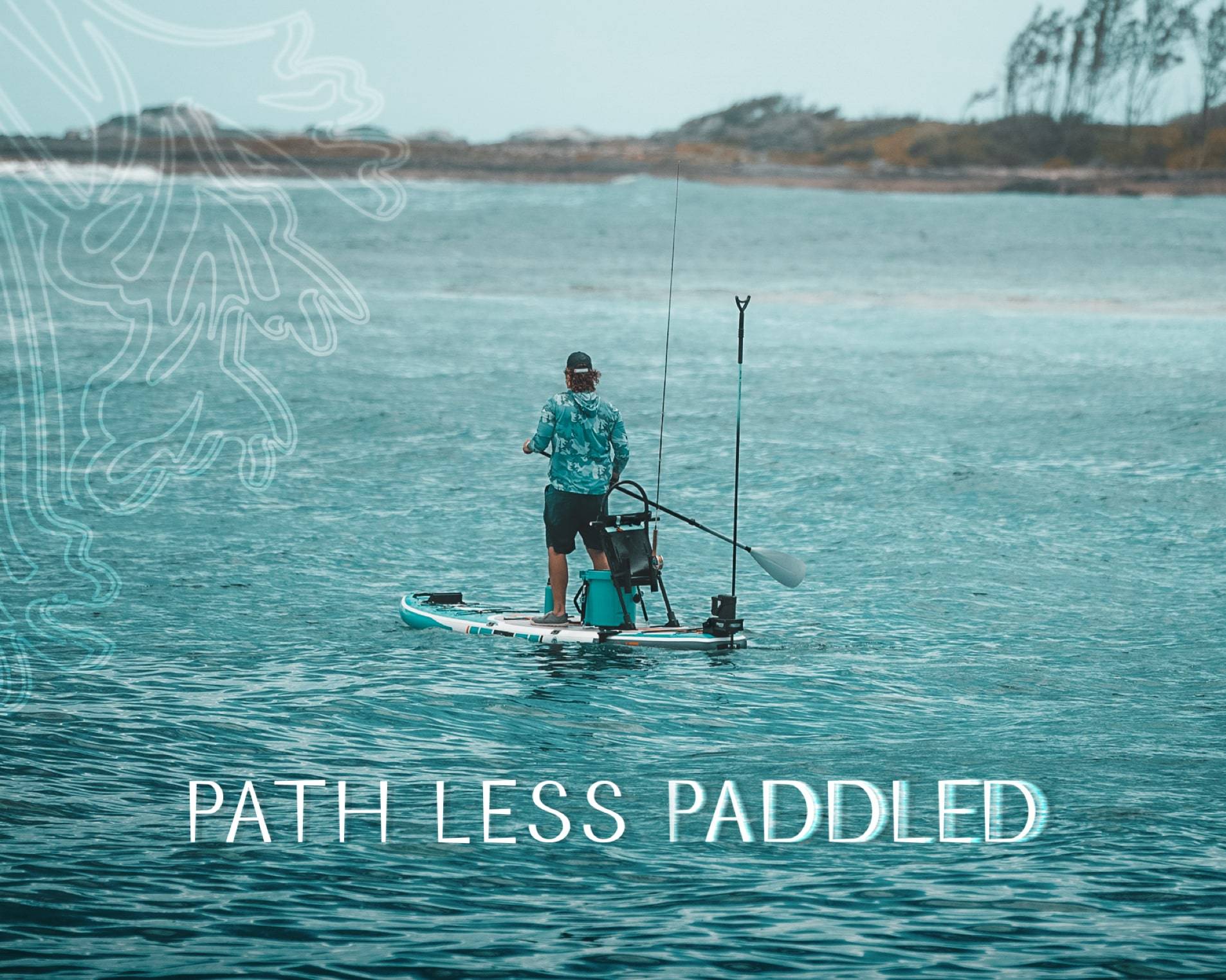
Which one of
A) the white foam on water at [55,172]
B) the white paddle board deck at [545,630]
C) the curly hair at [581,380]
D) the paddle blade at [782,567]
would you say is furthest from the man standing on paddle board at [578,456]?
the white foam on water at [55,172]

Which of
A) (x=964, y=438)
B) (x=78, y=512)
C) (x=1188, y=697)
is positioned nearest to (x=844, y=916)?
(x=1188, y=697)

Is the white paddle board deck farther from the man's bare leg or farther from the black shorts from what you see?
the black shorts

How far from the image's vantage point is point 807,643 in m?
10.9

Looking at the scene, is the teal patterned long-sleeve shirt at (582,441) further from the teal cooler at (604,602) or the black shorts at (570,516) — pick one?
the teal cooler at (604,602)

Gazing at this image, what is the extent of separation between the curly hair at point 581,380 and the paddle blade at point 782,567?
1.70 m

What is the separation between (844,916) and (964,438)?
1584 cm

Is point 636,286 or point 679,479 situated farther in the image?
point 636,286

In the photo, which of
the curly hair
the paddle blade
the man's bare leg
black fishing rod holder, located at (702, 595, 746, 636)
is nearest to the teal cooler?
the man's bare leg

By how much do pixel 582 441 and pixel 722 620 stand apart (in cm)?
153

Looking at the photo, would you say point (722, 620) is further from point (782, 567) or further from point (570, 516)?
point (570, 516)

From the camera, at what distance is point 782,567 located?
11.1 metres

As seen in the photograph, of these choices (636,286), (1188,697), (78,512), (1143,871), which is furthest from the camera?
(636,286)

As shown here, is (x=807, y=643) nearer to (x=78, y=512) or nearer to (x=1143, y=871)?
(x=1143, y=871)

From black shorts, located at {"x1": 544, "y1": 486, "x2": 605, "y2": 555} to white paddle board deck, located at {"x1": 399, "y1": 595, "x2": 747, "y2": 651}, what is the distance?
57cm
